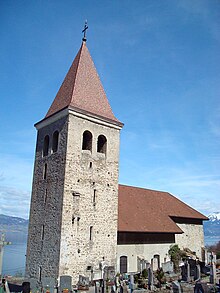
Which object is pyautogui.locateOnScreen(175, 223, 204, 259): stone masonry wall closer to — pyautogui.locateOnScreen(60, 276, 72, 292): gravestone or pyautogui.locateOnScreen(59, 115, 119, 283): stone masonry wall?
pyautogui.locateOnScreen(59, 115, 119, 283): stone masonry wall

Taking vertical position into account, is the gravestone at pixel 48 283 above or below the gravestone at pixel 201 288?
below

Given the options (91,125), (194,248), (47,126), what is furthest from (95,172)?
(194,248)

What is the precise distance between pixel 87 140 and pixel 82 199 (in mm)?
4158

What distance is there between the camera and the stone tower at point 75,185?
56.2 feet

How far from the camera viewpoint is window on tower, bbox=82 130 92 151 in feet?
63.9

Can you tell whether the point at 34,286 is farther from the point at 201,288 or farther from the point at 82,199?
the point at 201,288

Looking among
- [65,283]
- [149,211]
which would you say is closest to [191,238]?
[149,211]

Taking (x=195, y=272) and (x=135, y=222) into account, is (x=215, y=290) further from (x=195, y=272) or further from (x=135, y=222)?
(x=135, y=222)

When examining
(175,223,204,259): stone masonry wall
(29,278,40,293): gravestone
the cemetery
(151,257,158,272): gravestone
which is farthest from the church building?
(175,223,204,259): stone masonry wall

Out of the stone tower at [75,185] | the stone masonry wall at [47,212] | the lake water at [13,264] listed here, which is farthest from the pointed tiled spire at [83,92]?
the lake water at [13,264]

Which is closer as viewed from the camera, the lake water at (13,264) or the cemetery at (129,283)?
the cemetery at (129,283)

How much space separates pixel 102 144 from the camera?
807 inches

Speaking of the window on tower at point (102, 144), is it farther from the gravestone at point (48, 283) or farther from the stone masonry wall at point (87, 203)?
the gravestone at point (48, 283)

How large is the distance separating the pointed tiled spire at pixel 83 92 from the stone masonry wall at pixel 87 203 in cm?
86
